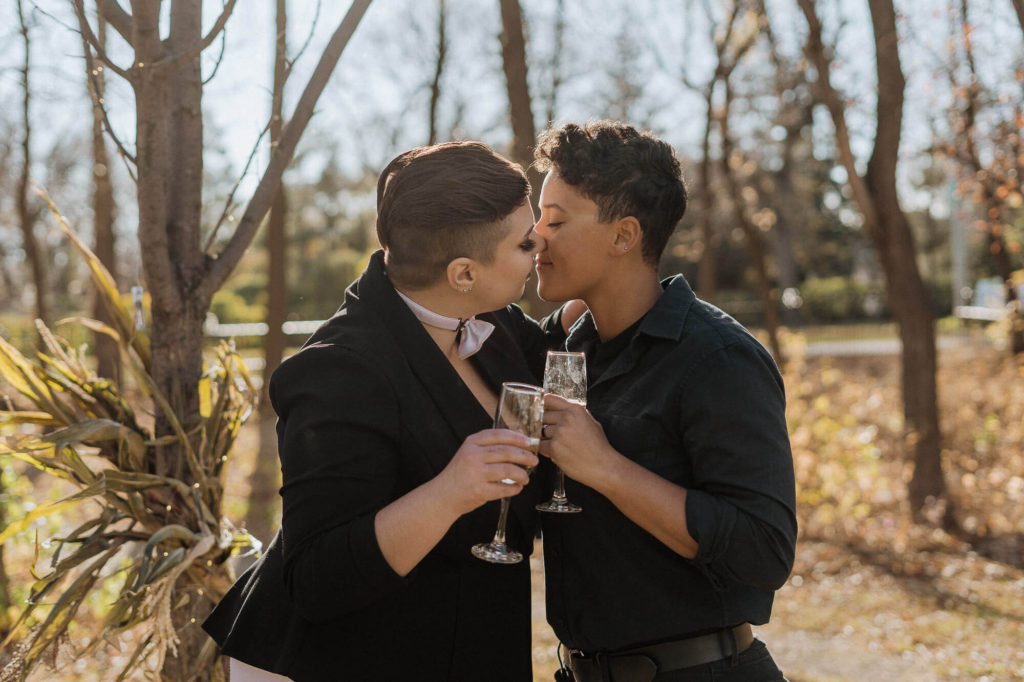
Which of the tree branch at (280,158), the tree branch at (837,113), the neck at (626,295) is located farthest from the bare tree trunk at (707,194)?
the neck at (626,295)

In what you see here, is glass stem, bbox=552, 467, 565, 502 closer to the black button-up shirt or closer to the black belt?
the black button-up shirt

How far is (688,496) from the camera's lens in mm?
1884

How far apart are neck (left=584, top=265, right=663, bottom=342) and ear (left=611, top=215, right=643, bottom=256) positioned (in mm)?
59

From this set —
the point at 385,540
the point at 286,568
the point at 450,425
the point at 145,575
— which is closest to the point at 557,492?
the point at 450,425

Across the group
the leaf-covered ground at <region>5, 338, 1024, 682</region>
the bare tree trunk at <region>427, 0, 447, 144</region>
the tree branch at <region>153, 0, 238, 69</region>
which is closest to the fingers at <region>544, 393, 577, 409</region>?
the tree branch at <region>153, 0, 238, 69</region>

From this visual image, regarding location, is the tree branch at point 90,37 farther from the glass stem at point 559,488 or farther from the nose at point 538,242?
the glass stem at point 559,488

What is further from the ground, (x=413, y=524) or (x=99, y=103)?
(x=99, y=103)

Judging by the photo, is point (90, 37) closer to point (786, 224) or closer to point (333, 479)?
point (333, 479)

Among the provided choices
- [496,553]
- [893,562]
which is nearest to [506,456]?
[496,553]

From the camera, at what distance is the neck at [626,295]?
92.6 inches

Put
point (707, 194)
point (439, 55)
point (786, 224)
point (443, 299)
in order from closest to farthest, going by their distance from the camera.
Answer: point (443, 299) → point (439, 55) → point (707, 194) → point (786, 224)

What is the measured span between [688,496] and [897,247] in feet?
22.3

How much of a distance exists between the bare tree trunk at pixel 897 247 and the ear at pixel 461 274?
648cm

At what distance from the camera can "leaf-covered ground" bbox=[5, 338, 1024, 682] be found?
558 centimetres
